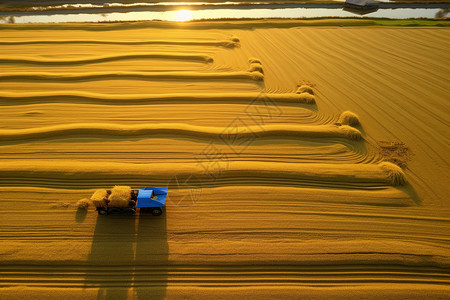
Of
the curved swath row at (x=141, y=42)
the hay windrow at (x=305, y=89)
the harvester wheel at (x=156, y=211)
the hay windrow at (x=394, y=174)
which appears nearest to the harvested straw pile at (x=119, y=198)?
the harvester wheel at (x=156, y=211)

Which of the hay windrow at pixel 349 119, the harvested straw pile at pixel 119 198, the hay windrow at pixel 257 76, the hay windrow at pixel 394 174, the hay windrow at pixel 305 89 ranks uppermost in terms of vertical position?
the hay windrow at pixel 257 76

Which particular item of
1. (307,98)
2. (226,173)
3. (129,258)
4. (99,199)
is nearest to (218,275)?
(129,258)

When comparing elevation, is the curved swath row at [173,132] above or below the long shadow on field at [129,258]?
above

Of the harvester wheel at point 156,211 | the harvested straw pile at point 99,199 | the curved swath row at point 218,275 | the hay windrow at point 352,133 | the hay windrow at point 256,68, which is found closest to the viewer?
the curved swath row at point 218,275

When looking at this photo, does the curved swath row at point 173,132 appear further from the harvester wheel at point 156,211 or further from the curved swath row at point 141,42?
the curved swath row at point 141,42

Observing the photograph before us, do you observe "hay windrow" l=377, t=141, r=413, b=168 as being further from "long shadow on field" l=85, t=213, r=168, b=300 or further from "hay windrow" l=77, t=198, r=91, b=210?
"hay windrow" l=77, t=198, r=91, b=210

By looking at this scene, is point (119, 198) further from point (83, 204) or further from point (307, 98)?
point (307, 98)
